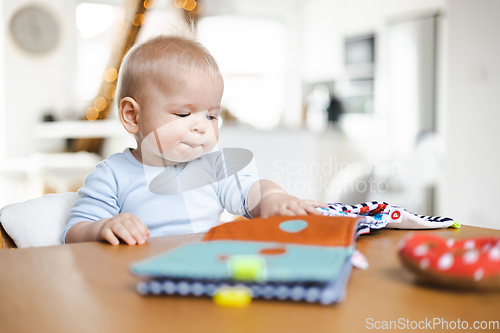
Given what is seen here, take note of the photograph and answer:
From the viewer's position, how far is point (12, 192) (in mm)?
4234

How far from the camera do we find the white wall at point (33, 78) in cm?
598

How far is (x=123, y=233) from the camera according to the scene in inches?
26.1

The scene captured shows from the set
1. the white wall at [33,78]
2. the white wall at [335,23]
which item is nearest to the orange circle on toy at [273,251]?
the white wall at [335,23]

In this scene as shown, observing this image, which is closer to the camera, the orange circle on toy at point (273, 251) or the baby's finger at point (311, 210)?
the orange circle on toy at point (273, 251)

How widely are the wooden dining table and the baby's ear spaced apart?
520 mm

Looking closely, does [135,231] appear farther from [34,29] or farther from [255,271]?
[34,29]

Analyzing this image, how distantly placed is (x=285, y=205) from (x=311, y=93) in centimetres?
636

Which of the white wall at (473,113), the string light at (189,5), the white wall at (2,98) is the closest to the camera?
the string light at (189,5)

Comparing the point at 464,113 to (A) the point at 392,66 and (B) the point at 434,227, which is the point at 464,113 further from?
(B) the point at 434,227

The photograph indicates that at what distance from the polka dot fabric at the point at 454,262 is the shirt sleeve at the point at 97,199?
0.60 meters

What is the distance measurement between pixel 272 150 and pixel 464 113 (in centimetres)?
184

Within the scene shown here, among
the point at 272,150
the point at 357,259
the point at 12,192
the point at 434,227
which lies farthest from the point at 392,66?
the point at 357,259

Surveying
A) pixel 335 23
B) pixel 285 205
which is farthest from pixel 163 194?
pixel 335 23

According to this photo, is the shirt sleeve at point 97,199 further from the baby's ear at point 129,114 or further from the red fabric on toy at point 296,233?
the red fabric on toy at point 296,233
